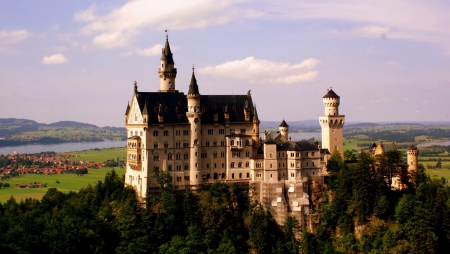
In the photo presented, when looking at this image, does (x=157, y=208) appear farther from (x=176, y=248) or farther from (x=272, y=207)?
(x=272, y=207)

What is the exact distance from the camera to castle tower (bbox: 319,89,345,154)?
318 ft

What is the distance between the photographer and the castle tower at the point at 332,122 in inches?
3814

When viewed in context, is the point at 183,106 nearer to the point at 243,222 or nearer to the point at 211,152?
the point at 211,152

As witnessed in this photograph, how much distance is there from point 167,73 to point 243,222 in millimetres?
27532

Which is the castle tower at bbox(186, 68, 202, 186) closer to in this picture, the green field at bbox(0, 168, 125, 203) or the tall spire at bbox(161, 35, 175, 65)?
the tall spire at bbox(161, 35, 175, 65)

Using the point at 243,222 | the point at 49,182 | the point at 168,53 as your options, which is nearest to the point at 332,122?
the point at 243,222

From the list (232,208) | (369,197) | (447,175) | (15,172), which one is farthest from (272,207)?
(15,172)

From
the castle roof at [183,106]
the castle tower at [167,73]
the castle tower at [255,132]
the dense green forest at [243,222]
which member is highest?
the castle tower at [167,73]


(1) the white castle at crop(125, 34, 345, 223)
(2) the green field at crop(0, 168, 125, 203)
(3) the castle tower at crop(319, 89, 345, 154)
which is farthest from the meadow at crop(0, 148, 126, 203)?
(3) the castle tower at crop(319, 89, 345, 154)

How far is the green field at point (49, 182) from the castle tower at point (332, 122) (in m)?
76.3

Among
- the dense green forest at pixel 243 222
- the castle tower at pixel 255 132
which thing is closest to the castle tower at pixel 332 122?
the dense green forest at pixel 243 222

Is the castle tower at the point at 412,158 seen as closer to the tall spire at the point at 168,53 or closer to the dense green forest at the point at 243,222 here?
the dense green forest at the point at 243,222

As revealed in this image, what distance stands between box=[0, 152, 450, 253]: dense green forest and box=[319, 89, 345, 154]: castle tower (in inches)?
281

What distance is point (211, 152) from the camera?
297 ft
